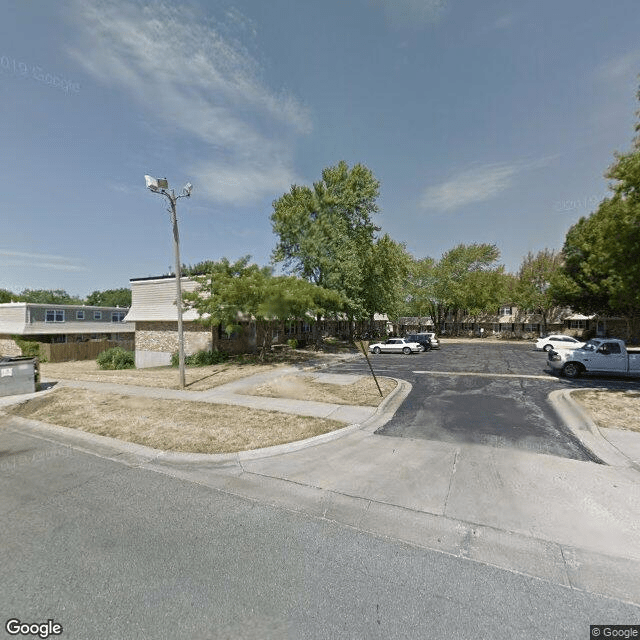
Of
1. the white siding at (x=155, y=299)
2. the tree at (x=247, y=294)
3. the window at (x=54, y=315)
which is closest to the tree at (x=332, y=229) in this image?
the tree at (x=247, y=294)

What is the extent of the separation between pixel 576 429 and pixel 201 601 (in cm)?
910

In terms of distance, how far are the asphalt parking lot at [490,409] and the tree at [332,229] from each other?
9.61m

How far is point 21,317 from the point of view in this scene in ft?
91.5

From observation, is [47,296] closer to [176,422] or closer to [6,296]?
[6,296]

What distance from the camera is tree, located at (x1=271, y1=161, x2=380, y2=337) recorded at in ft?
78.5

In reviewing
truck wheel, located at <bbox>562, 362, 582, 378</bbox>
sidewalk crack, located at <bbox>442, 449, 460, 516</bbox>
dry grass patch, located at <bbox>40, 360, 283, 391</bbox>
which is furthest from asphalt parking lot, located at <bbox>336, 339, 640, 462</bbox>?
dry grass patch, located at <bbox>40, 360, 283, 391</bbox>

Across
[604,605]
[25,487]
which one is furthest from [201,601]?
[25,487]

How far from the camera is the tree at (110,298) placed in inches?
3428

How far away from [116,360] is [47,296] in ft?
263

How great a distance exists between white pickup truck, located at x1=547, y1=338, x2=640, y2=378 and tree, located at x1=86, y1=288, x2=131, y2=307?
96.9 m

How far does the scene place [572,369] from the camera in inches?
566

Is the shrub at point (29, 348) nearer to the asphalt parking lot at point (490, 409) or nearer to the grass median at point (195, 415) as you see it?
the grass median at point (195, 415)

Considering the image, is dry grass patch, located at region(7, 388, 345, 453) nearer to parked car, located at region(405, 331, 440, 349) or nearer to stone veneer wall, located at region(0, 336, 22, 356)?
stone veneer wall, located at region(0, 336, 22, 356)

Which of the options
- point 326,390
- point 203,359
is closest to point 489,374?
point 326,390
